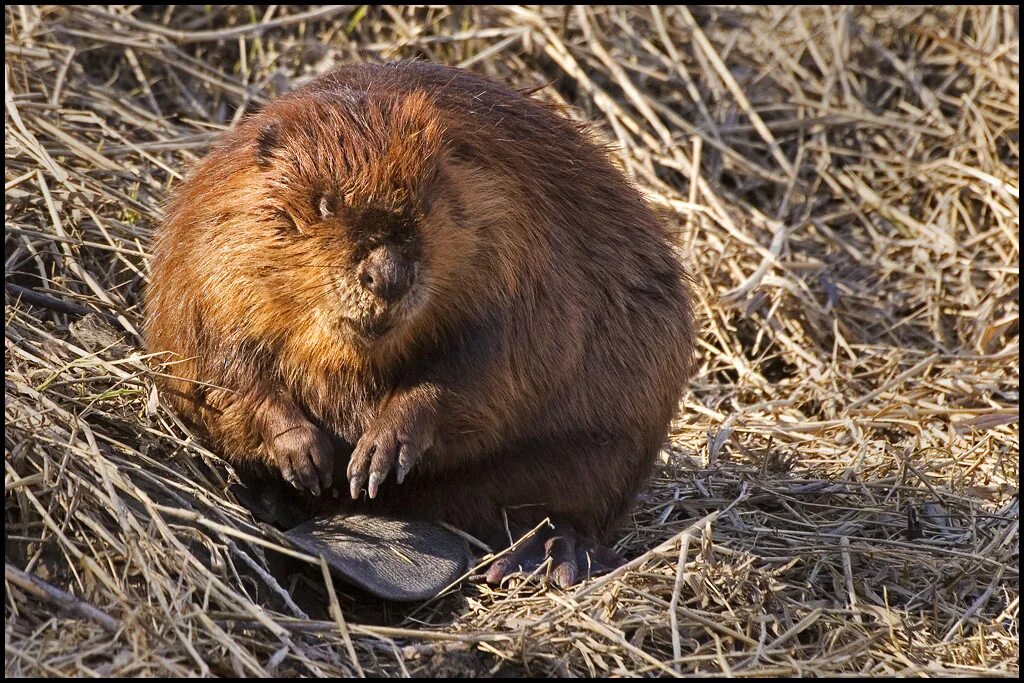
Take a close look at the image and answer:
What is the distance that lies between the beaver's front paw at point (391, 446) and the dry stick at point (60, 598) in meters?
0.74

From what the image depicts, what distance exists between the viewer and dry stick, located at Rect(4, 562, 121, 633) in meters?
2.87

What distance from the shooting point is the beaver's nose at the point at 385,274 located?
3066mm

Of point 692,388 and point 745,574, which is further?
point 692,388

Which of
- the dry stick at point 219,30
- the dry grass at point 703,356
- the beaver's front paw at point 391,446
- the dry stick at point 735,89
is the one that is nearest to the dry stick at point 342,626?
the dry grass at point 703,356

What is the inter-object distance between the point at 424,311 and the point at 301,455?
0.51 m

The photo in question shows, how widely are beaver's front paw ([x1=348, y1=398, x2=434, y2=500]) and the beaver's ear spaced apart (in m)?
0.72

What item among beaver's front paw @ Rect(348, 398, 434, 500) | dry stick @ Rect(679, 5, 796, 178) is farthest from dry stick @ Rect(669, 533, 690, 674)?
dry stick @ Rect(679, 5, 796, 178)

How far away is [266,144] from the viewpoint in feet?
11.0

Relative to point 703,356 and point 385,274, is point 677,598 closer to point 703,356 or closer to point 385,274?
point 385,274

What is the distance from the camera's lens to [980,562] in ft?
12.7

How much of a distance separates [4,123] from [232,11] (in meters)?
1.68

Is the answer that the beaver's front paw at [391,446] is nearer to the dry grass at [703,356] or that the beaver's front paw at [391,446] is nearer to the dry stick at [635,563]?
the dry grass at [703,356]

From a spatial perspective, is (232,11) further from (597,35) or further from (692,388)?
(692,388)

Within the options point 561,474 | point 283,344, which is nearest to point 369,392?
point 283,344
